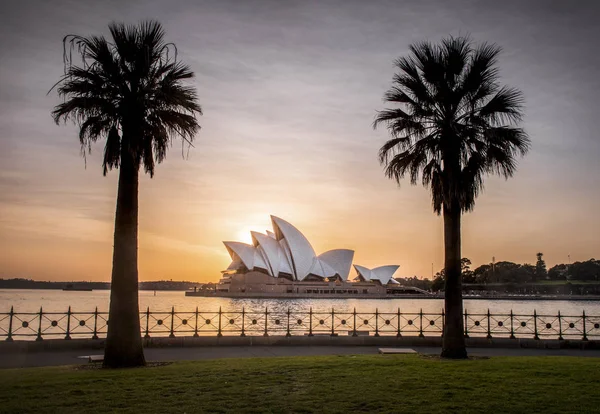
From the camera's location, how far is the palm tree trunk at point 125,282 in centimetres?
1368

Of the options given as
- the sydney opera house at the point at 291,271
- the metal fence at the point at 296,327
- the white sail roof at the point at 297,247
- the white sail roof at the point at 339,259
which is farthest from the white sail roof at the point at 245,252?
the metal fence at the point at 296,327

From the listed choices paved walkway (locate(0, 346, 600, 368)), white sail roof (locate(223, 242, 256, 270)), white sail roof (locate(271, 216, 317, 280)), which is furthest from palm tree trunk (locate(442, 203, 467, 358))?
white sail roof (locate(223, 242, 256, 270))

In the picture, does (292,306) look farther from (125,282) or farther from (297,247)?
(125,282)

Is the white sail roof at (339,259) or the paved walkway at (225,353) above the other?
the white sail roof at (339,259)

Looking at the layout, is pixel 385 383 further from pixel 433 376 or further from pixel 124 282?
pixel 124 282

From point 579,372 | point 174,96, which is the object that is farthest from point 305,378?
point 174,96

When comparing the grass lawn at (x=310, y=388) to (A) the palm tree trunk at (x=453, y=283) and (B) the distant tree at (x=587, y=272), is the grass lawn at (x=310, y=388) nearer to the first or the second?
(A) the palm tree trunk at (x=453, y=283)

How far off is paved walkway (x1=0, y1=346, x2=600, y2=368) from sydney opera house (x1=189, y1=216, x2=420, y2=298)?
3432 inches

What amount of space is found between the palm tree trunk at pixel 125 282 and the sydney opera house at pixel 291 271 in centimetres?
9083

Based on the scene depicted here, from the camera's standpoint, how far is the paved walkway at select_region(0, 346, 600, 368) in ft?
49.1

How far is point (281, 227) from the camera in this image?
106 meters

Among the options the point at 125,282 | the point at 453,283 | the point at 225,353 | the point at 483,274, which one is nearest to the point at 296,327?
the point at 225,353

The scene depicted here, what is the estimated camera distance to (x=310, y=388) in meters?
9.80

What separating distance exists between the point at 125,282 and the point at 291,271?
346ft
